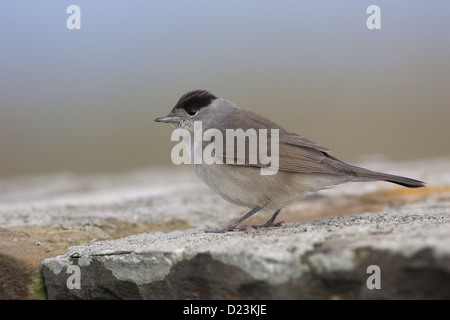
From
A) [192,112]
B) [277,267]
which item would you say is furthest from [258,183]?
[277,267]

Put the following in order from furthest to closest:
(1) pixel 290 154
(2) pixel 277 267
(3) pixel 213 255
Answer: (1) pixel 290 154 < (3) pixel 213 255 < (2) pixel 277 267

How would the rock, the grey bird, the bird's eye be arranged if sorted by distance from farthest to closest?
the bird's eye < the grey bird < the rock

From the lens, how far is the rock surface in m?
2.23

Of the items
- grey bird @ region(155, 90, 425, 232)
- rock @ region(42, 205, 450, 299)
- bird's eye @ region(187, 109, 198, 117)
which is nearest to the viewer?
rock @ region(42, 205, 450, 299)

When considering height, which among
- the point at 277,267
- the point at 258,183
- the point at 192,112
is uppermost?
the point at 192,112

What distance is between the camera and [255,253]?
8.03ft

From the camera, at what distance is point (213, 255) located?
100 inches

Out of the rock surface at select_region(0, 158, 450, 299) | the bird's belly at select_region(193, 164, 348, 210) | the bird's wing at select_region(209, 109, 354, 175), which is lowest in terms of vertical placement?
the rock surface at select_region(0, 158, 450, 299)

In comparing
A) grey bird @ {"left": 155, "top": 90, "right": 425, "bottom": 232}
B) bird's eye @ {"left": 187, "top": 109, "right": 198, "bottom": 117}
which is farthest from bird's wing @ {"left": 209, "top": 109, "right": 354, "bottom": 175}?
bird's eye @ {"left": 187, "top": 109, "right": 198, "bottom": 117}

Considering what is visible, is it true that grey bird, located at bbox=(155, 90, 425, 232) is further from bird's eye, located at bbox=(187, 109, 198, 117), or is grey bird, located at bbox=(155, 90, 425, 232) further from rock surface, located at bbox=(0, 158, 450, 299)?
rock surface, located at bbox=(0, 158, 450, 299)

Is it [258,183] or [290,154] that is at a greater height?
[290,154]

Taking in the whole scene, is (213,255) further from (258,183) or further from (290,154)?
(290,154)

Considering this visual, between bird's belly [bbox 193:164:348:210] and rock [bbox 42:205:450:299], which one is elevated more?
bird's belly [bbox 193:164:348:210]

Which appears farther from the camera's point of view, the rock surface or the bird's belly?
the bird's belly
